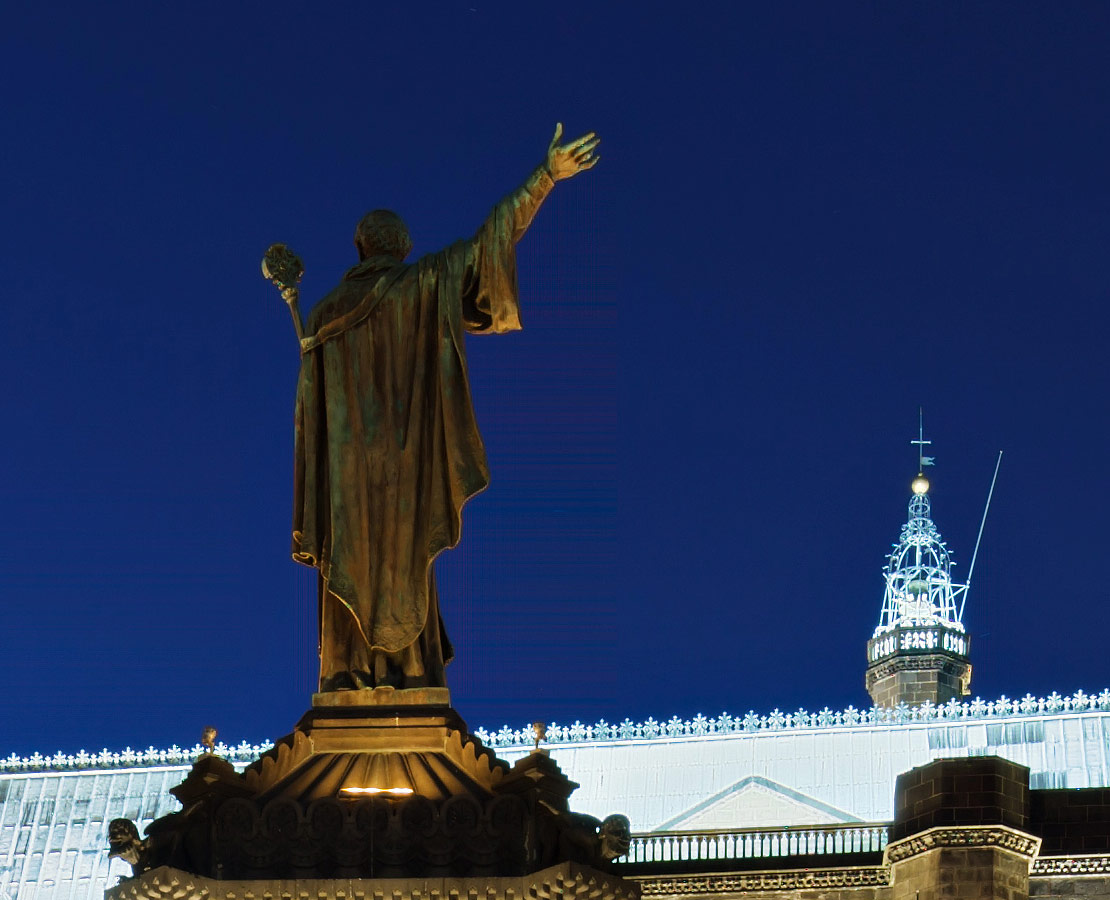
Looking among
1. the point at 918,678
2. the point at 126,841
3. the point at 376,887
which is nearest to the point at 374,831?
the point at 376,887

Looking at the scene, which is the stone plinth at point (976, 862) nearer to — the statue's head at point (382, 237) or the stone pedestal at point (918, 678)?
the statue's head at point (382, 237)

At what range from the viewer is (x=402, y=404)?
19.2 meters

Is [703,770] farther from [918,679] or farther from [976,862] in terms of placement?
[976,862]

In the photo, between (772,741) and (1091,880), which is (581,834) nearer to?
(1091,880)

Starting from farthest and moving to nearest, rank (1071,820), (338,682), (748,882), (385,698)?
(748,882) < (1071,820) < (338,682) < (385,698)

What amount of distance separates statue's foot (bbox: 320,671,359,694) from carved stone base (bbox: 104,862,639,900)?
5.24ft

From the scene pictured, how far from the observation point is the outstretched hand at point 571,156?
18.7 metres

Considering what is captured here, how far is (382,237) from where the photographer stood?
20.0 metres

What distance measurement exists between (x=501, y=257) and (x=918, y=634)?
69.5 meters

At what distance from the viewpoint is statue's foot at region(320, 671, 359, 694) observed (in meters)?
18.7

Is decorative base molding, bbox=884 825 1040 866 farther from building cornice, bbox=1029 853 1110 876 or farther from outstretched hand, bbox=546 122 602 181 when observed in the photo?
outstretched hand, bbox=546 122 602 181

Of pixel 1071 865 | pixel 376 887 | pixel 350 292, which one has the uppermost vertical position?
pixel 1071 865

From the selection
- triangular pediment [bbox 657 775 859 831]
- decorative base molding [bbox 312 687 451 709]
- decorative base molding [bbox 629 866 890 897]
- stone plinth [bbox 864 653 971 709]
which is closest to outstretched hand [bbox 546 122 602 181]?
decorative base molding [bbox 312 687 451 709]

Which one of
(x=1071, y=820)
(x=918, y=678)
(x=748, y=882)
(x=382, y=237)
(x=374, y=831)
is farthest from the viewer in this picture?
(x=918, y=678)
